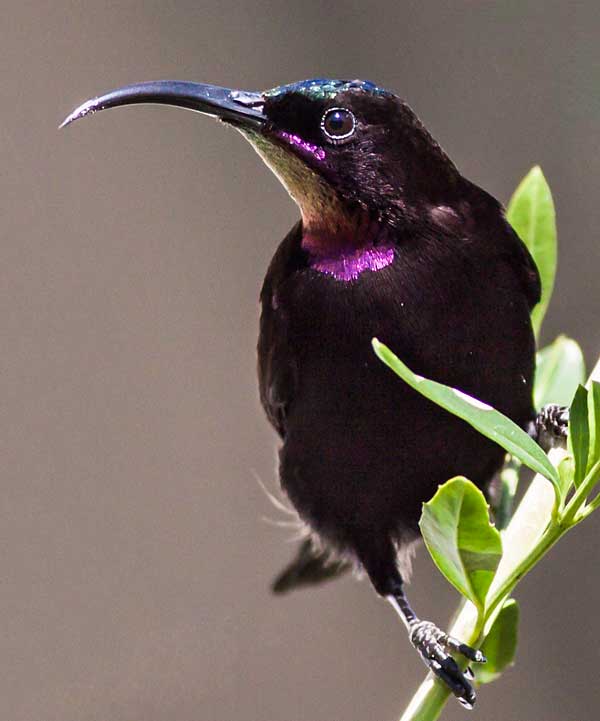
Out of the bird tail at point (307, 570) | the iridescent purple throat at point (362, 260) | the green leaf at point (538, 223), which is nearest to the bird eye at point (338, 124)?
the iridescent purple throat at point (362, 260)

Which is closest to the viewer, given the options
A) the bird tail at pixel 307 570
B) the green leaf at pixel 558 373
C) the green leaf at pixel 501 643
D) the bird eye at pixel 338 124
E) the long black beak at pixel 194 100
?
the green leaf at pixel 501 643

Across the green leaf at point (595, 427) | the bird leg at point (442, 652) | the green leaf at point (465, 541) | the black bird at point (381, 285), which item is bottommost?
the bird leg at point (442, 652)

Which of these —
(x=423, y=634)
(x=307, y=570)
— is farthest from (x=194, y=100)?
(x=307, y=570)

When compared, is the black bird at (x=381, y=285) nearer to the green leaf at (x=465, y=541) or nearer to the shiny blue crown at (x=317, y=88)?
the shiny blue crown at (x=317, y=88)

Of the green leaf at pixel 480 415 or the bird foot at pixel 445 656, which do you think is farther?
the bird foot at pixel 445 656

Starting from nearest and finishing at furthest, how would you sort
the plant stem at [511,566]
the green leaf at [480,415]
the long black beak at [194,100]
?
the green leaf at [480,415] → the plant stem at [511,566] → the long black beak at [194,100]

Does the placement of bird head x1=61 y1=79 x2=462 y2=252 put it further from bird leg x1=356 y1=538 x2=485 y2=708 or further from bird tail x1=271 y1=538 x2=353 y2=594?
bird tail x1=271 y1=538 x2=353 y2=594

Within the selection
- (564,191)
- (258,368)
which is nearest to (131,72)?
(564,191)
